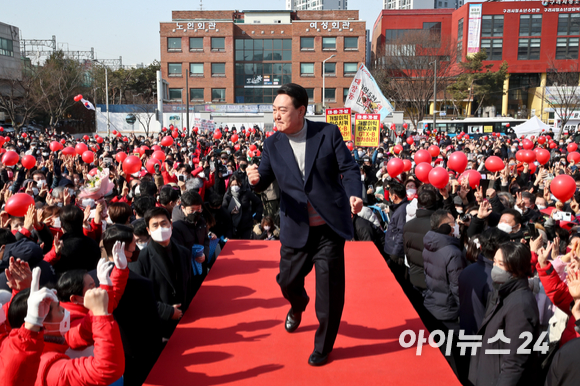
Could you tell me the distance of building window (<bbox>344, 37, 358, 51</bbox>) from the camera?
52188 mm

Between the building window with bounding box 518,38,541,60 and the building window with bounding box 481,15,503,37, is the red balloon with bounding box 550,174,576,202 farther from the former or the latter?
the building window with bounding box 518,38,541,60

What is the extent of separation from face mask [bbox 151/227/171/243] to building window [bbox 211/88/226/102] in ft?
167

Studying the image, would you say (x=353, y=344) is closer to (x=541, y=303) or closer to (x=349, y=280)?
(x=349, y=280)

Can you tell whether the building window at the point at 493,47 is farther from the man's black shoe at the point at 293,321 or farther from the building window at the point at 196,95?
the man's black shoe at the point at 293,321

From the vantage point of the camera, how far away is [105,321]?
2166 mm

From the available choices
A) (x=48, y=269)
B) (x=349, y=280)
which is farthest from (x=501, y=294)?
(x=48, y=269)

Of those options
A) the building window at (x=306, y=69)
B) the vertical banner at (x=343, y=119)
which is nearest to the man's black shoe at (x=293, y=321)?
the vertical banner at (x=343, y=119)

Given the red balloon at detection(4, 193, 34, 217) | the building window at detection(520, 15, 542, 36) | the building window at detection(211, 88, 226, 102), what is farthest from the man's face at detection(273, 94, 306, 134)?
the building window at detection(520, 15, 542, 36)

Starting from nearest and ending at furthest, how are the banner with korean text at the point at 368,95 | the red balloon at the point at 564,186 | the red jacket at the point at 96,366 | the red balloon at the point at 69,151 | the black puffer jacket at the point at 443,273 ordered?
the red jacket at the point at 96,366
the black puffer jacket at the point at 443,273
the red balloon at the point at 564,186
the red balloon at the point at 69,151
the banner with korean text at the point at 368,95

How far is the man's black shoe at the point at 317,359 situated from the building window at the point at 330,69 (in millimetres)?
52052

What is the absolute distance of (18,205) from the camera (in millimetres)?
4926

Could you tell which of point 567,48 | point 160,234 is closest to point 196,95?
point 567,48

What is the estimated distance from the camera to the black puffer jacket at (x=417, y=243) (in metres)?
5.09

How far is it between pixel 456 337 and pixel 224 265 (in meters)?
Answer: 2.36
